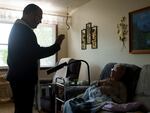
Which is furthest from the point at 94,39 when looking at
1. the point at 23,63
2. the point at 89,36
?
the point at 23,63

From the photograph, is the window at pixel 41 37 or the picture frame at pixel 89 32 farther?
the window at pixel 41 37

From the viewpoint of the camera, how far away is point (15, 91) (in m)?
1.71

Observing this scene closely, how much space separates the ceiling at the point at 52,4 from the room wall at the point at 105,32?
18 cm

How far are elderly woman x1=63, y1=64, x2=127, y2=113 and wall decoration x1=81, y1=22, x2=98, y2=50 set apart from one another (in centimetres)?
147

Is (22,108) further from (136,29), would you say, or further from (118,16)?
(118,16)

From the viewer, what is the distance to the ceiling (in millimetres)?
4738

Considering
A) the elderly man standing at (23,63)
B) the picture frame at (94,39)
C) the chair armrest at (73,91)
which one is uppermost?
the picture frame at (94,39)

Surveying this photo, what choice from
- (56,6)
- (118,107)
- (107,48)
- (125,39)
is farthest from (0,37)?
(118,107)

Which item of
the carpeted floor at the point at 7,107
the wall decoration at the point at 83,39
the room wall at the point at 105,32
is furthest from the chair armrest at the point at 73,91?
the wall decoration at the point at 83,39

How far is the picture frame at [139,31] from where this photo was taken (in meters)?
3.17

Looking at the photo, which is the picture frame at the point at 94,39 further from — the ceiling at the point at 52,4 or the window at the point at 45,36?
the window at the point at 45,36

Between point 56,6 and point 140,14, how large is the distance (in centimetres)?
233

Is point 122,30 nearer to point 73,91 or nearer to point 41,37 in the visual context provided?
point 73,91

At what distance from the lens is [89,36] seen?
470 centimetres
